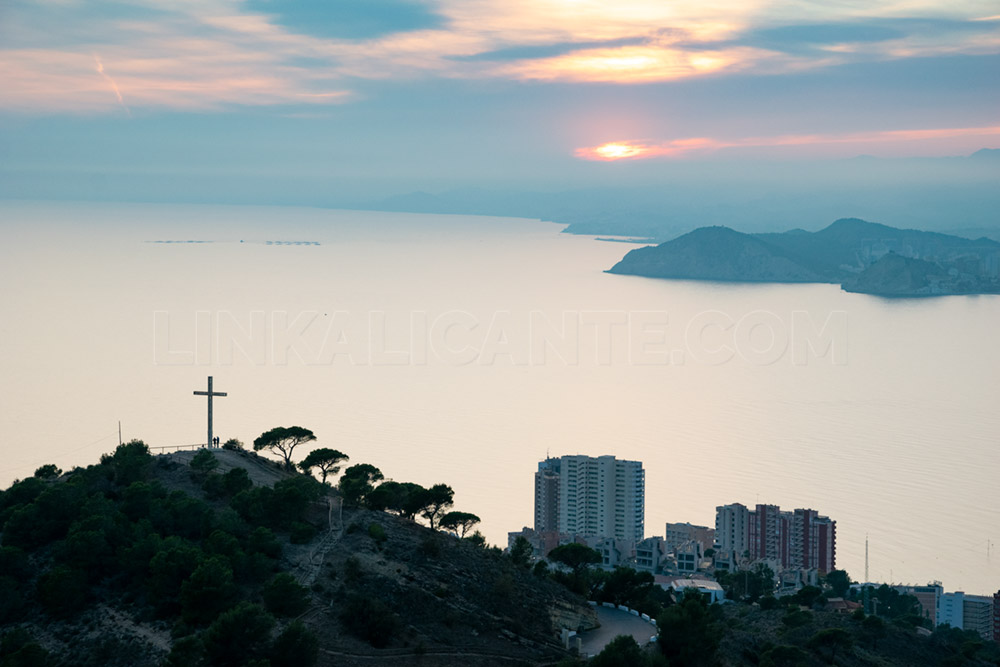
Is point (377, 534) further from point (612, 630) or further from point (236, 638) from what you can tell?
point (236, 638)

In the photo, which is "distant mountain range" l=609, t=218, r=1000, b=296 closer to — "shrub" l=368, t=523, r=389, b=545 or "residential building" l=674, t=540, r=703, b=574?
"residential building" l=674, t=540, r=703, b=574

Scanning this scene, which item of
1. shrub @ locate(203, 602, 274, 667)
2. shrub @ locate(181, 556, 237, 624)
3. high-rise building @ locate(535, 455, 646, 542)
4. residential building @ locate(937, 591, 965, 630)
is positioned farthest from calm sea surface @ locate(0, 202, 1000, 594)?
shrub @ locate(203, 602, 274, 667)

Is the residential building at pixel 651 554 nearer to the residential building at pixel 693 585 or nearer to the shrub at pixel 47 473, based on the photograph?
the residential building at pixel 693 585

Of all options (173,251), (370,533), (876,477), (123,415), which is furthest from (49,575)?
(173,251)

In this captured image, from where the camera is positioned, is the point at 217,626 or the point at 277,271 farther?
the point at 277,271

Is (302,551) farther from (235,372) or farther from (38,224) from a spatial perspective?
(38,224)

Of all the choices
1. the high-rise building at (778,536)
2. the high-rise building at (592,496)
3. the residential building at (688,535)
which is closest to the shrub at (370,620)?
the high-rise building at (778,536)
